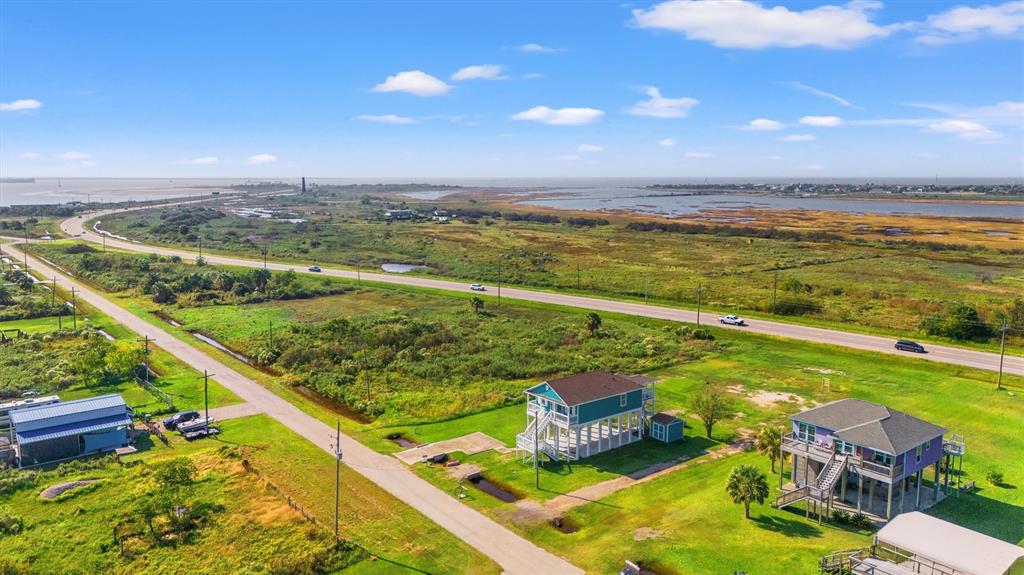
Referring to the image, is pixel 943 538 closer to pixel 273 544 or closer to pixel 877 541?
pixel 877 541

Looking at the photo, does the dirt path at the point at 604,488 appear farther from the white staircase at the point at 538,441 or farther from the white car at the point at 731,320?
the white car at the point at 731,320

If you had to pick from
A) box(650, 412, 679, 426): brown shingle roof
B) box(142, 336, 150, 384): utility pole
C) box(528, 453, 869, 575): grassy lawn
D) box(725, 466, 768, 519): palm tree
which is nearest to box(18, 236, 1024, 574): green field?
box(528, 453, 869, 575): grassy lawn

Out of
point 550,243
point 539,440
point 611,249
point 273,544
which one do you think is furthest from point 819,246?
point 273,544

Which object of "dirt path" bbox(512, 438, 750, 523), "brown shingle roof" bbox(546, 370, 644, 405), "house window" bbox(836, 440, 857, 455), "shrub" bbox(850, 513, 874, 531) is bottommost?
"dirt path" bbox(512, 438, 750, 523)

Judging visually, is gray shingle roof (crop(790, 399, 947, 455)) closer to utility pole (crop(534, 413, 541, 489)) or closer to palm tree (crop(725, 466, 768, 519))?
palm tree (crop(725, 466, 768, 519))

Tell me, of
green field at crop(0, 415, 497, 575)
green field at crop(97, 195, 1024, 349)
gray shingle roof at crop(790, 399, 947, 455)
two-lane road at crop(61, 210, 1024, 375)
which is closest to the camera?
green field at crop(0, 415, 497, 575)

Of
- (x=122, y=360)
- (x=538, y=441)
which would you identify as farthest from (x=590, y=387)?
(x=122, y=360)

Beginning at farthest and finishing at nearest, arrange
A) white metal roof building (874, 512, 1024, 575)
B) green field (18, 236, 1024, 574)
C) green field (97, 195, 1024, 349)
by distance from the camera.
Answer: green field (97, 195, 1024, 349), green field (18, 236, 1024, 574), white metal roof building (874, 512, 1024, 575)
